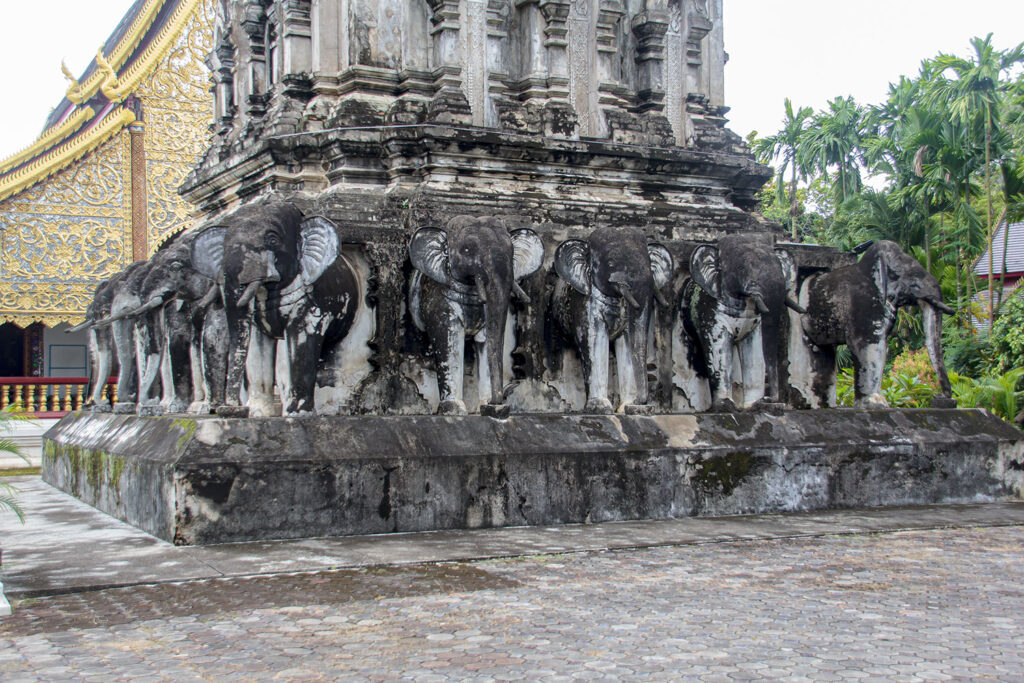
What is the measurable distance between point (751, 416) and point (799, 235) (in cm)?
3455

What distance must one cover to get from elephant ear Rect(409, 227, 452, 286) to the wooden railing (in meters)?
13.5

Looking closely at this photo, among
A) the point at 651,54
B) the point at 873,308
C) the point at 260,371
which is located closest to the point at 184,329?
the point at 260,371

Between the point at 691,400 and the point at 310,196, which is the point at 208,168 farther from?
the point at 691,400

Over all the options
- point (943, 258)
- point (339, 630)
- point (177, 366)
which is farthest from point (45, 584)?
point (943, 258)

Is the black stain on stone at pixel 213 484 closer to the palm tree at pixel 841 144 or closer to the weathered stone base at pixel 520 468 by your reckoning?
the weathered stone base at pixel 520 468

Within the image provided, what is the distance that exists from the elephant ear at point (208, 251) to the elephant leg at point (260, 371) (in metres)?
0.54

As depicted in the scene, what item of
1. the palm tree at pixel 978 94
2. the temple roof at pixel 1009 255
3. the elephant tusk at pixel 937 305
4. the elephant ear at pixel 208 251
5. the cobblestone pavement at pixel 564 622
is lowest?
the cobblestone pavement at pixel 564 622

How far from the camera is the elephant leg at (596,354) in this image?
8.38 meters

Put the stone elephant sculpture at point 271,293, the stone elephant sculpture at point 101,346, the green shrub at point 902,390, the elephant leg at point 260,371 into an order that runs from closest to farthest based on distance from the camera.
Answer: the stone elephant sculpture at point 271,293 → the elephant leg at point 260,371 → the stone elephant sculpture at point 101,346 → the green shrub at point 902,390

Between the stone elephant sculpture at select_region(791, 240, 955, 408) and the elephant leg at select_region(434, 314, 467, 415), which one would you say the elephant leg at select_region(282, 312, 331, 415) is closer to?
the elephant leg at select_region(434, 314, 467, 415)

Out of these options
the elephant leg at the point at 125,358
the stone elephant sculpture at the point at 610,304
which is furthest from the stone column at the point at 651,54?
the elephant leg at the point at 125,358

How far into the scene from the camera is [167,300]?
30.8ft

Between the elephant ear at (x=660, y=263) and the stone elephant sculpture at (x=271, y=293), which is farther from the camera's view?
the elephant ear at (x=660, y=263)

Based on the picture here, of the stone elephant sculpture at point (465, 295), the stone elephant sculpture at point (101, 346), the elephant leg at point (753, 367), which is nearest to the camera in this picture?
the stone elephant sculpture at point (465, 295)
